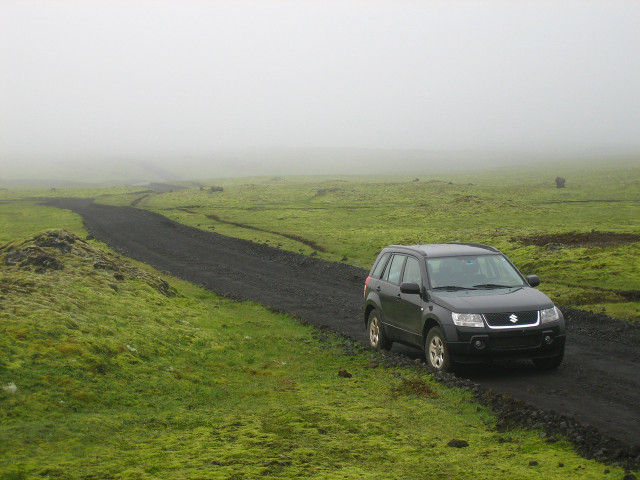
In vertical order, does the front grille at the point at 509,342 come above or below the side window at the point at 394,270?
below

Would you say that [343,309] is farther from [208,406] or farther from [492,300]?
[208,406]

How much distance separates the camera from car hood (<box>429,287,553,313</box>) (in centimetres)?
1223

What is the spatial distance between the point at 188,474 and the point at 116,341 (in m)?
6.57

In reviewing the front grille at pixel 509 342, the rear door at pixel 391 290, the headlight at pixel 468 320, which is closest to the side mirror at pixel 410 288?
the rear door at pixel 391 290

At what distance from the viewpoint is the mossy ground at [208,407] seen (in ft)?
25.3

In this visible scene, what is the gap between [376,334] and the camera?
15.6 metres

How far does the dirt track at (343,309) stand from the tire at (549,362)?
6.6 inches

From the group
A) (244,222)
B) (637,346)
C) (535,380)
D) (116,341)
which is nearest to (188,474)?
(116,341)

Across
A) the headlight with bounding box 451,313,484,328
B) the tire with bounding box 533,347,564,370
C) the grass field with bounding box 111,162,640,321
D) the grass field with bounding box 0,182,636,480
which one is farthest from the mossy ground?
the grass field with bounding box 111,162,640,321

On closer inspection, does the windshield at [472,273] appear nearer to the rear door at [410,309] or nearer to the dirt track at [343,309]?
the rear door at [410,309]

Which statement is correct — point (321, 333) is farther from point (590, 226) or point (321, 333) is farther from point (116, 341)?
point (590, 226)

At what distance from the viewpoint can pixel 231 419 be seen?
9820 mm

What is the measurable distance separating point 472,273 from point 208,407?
6.35m

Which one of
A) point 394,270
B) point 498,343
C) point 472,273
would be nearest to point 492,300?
point 498,343
